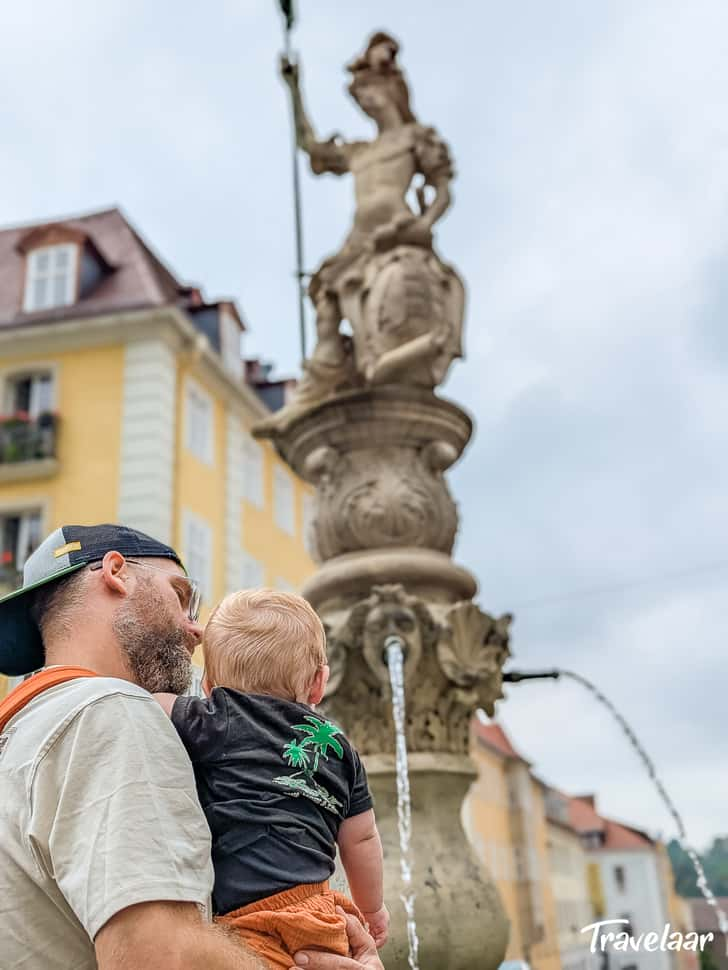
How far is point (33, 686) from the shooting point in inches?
55.1

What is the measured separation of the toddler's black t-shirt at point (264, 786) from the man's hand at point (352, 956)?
9cm

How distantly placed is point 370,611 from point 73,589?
8.98 ft

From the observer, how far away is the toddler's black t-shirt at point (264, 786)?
1.45 meters

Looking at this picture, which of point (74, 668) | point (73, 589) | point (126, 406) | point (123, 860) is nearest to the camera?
point (123, 860)

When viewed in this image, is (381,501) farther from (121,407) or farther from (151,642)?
(121,407)

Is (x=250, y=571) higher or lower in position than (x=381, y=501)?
higher

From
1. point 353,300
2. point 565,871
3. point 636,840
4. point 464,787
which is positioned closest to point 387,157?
point 353,300

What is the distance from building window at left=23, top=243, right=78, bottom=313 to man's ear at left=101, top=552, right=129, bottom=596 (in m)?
16.7

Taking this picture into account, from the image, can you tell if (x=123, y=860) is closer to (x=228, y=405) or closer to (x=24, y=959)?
(x=24, y=959)

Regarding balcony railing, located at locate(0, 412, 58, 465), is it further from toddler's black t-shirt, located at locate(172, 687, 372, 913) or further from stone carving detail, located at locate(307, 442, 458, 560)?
toddler's black t-shirt, located at locate(172, 687, 372, 913)

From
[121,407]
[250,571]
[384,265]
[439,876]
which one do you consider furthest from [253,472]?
[439,876]

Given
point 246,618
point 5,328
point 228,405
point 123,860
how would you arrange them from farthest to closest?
point 228,405
point 5,328
point 246,618
point 123,860

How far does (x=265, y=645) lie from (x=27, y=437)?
15432 mm

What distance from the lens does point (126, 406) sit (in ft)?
52.3
